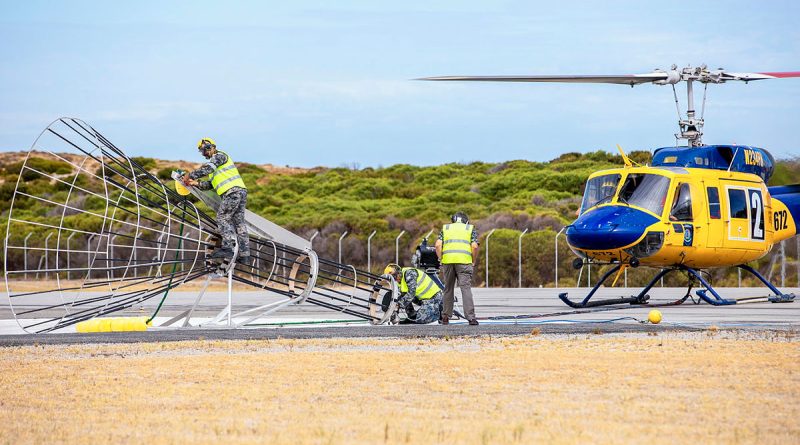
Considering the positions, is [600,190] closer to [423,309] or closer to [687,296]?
[687,296]

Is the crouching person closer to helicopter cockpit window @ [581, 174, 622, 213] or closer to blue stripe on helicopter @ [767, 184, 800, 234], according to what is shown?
helicopter cockpit window @ [581, 174, 622, 213]

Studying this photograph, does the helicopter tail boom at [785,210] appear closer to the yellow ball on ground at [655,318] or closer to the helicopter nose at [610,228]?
the helicopter nose at [610,228]

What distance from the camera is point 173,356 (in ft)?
38.0

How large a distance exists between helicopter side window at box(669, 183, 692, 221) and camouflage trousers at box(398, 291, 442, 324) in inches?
230

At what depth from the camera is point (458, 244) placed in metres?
16.4

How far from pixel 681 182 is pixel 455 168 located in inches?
2599

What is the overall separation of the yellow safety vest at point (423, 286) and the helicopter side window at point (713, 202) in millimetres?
6943

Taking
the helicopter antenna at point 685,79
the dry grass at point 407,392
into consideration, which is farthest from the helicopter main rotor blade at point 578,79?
the dry grass at point 407,392

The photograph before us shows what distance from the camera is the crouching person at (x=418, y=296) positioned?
16.7m

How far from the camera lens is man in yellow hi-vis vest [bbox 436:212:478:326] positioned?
53.4 feet

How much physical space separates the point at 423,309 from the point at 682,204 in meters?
6.44

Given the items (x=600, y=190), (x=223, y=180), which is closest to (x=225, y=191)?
(x=223, y=180)

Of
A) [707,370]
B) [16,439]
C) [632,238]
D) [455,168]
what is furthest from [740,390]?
[455,168]

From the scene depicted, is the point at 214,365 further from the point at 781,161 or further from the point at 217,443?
→ the point at 781,161
